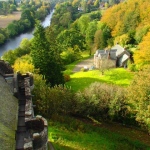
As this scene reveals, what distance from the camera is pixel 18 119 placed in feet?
40.5

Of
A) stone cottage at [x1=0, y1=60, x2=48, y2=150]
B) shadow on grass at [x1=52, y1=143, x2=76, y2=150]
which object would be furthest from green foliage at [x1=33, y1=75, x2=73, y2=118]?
stone cottage at [x1=0, y1=60, x2=48, y2=150]

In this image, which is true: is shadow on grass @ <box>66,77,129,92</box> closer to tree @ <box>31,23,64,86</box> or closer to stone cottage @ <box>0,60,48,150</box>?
tree @ <box>31,23,64,86</box>

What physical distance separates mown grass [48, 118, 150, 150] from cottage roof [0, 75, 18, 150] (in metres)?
7.46

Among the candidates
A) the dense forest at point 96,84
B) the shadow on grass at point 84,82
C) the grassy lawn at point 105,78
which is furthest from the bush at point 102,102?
the grassy lawn at point 105,78

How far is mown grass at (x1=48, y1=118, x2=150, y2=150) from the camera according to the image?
20188 mm

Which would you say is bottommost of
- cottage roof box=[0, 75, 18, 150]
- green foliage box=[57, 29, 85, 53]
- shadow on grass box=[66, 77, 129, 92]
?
shadow on grass box=[66, 77, 129, 92]

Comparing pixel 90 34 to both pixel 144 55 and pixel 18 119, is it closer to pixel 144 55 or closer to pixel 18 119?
pixel 144 55

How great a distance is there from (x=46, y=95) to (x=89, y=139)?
6630mm

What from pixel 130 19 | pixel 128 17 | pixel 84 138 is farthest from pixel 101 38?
pixel 84 138

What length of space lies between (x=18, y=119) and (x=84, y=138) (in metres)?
11.2

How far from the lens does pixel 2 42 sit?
80.9 m

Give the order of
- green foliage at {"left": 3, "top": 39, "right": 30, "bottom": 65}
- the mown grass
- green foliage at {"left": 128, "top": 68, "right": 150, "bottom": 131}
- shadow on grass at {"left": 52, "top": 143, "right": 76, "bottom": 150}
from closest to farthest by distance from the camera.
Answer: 1. shadow on grass at {"left": 52, "top": 143, "right": 76, "bottom": 150}
2. the mown grass
3. green foliage at {"left": 128, "top": 68, "right": 150, "bottom": 131}
4. green foliage at {"left": 3, "top": 39, "right": 30, "bottom": 65}

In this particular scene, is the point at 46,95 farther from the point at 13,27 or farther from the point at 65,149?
the point at 13,27

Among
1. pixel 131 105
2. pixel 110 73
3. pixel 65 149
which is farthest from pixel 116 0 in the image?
pixel 65 149
